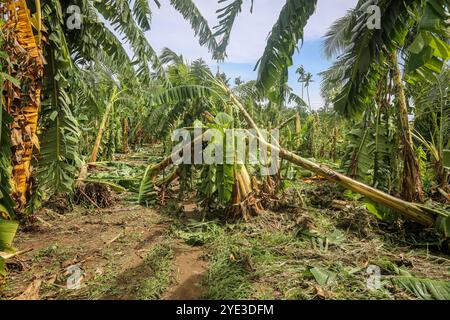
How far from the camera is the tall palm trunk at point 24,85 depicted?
105 inches

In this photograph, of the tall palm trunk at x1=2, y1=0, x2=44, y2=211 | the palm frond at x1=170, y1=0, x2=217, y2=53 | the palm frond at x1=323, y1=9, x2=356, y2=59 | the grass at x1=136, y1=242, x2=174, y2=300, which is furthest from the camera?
the palm frond at x1=323, y1=9, x2=356, y2=59

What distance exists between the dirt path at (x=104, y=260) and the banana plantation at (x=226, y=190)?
2cm

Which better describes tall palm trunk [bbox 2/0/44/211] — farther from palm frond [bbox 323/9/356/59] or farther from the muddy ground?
palm frond [bbox 323/9/356/59]

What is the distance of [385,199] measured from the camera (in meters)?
3.37

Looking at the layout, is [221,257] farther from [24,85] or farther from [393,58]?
[393,58]

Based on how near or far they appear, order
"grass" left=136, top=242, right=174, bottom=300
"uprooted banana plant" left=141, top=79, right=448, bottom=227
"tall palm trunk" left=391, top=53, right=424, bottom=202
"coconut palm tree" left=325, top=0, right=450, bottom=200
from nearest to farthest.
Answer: "grass" left=136, top=242, right=174, bottom=300 → "coconut palm tree" left=325, top=0, right=450, bottom=200 → "uprooted banana plant" left=141, top=79, right=448, bottom=227 → "tall palm trunk" left=391, top=53, right=424, bottom=202

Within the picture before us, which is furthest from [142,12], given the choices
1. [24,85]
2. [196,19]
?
[24,85]

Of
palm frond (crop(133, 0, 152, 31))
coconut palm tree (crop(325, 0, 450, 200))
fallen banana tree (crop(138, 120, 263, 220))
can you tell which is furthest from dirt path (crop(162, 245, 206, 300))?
palm frond (crop(133, 0, 152, 31))

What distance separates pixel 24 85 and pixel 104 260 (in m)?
2.18

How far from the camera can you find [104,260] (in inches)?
116

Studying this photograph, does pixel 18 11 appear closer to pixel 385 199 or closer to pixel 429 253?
pixel 385 199

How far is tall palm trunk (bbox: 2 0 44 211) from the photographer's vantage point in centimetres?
267

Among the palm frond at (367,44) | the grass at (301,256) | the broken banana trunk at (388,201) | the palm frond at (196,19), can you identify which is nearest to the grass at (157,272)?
the grass at (301,256)

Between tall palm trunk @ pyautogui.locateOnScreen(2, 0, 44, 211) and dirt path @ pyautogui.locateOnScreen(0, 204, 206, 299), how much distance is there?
0.72m
